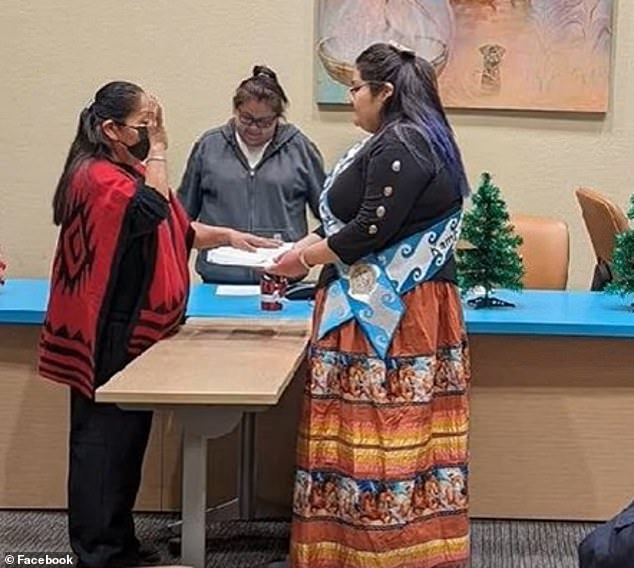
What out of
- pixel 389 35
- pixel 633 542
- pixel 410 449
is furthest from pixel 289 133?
pixel 633 542

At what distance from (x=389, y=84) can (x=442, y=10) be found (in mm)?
2254

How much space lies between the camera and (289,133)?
4.12 metres

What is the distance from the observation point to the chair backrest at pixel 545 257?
4098 mm

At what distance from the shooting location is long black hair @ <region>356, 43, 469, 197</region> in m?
2.68

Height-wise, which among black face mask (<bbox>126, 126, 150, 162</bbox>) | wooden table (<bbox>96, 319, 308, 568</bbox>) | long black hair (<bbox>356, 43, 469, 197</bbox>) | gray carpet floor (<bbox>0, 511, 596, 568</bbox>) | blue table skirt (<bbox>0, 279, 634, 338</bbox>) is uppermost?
long black hair (<bbox>356, 43, 469, 197</bbox>)

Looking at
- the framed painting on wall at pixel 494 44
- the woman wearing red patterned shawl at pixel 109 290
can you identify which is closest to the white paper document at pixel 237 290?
the woman wearing red patterned shawl at pixel 109 290

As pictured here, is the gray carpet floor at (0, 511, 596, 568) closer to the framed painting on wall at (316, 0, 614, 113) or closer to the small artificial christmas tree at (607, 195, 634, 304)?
the small artificial christmas tree at (607, 195, 634, 304)

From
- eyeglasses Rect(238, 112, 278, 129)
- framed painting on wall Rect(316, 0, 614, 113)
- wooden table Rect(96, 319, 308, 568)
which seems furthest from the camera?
framed painting on wall Rect(316, 0, 614, 113)

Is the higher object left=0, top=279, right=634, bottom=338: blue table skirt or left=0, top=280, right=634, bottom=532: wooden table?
left=0, top=279, right=634, bottom=338: blue table skirt

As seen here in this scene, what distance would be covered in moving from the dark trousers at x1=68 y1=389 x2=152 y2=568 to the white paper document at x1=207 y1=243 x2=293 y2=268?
0.51m

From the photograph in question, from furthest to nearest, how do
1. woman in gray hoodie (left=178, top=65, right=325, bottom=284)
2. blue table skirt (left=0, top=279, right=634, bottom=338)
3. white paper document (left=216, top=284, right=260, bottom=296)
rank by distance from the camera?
1. woman in gray hoodie (left=178, top=65, right=325, bottom=284)
2. white paper document (left=216, top=284, right=260, bottom=296)
3. blue table skirt (left=0, top=279, right=634, bottom=338)

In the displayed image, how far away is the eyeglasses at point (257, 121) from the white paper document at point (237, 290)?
0.60m

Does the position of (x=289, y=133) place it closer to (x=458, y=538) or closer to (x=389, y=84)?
(x=389, y=84)

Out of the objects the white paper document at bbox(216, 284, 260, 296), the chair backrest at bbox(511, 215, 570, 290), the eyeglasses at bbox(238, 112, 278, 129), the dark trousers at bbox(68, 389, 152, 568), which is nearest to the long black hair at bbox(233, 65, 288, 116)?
the eyeglasses at bbox(238, 112, 278, 129)
